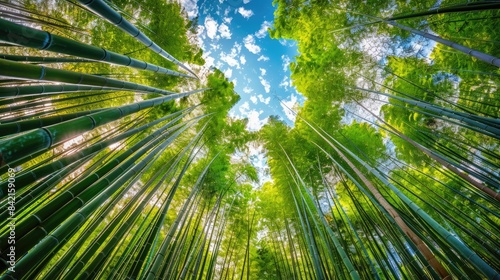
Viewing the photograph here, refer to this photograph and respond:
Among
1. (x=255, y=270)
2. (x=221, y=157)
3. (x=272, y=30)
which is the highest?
(x=272, y=30)

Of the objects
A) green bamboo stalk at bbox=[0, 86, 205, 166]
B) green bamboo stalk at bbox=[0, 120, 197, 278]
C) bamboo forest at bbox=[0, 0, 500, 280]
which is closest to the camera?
green bamboo stalk at bbox=[0, 86, 205, 166]

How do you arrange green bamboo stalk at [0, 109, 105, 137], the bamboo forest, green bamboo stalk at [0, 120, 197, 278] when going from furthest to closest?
the bamboo forest, green bamboo stalk at [0, 109, 105, 137], green bamboo stalk at [0, 120, 197, 278]

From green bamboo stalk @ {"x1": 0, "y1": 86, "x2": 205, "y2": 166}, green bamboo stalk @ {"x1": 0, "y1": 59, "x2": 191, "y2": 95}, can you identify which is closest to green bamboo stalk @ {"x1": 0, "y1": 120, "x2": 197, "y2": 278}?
green bamboo stalk @ {"x1": 0, "y1": 86, "x2": 205, "y2": 166}

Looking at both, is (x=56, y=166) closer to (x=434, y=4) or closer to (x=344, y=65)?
(x=344, y=65)

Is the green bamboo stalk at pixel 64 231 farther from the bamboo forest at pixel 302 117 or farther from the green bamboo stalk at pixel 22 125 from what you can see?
the bamboo forest at pixel 302 117

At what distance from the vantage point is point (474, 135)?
144 inches

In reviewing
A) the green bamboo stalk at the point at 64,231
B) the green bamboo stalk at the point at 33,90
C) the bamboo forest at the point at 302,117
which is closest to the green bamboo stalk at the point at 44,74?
the green bamboo stalk at the point at 33,90

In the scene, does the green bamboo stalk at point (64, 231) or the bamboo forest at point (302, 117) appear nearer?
Answer: the green bamboo stalk at point (64, 231)

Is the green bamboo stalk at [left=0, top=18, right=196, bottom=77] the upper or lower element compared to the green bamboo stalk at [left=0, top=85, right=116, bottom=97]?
lower

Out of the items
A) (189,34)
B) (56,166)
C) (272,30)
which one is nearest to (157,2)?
(189,34)

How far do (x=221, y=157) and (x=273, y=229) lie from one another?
4.66ft

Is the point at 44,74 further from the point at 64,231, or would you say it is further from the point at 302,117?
the point at 302,117

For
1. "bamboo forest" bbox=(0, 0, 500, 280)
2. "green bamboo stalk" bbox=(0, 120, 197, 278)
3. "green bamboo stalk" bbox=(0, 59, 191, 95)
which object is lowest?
"green bamboo stalk" bbox=(0, 120, 197, 278)

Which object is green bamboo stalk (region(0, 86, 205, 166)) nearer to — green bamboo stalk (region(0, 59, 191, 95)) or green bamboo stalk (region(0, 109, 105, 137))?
green bamboo stalk (region(0, 59, 191, 95))
